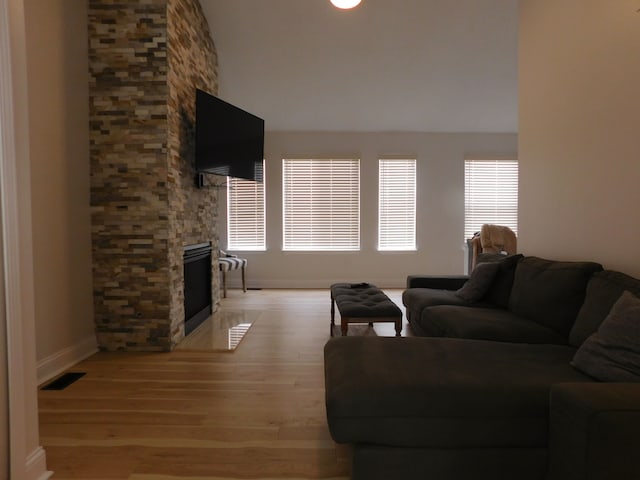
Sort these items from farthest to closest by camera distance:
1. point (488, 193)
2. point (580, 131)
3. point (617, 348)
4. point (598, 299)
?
point (488, 193), point (580, 131), point (598, 299), point (617, 348)

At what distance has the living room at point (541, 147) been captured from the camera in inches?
91.7

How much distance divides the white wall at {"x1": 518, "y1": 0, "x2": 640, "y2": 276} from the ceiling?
4.31 feet

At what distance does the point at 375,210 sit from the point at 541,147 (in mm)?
3525

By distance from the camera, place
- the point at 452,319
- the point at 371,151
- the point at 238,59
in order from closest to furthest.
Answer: the point at 452,319, the point at 238,59, the point at 371,151

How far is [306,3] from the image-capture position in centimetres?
425

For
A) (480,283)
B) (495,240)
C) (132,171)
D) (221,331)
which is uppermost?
(132,171)

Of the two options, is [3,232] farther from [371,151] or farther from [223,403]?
[371,151]

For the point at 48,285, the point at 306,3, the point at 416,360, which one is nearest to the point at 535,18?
the point at 306,3

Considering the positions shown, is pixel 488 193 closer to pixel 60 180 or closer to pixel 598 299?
pixel 598 299

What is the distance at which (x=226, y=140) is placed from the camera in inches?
159

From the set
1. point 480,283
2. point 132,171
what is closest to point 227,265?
point 132,171

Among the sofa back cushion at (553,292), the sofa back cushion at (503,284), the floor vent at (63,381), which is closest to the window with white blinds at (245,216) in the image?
the floor vent at (63,381)

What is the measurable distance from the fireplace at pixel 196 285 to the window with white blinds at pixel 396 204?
126 inches

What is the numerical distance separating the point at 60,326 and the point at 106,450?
1433 mm
